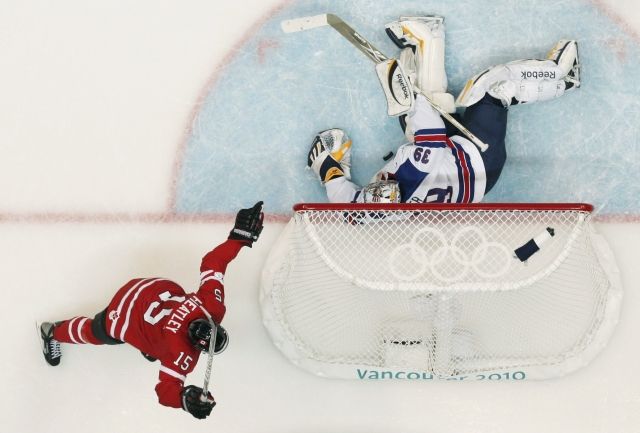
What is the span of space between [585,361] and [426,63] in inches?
48.2

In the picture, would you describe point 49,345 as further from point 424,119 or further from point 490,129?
point 490,129

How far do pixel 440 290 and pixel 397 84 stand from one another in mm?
715

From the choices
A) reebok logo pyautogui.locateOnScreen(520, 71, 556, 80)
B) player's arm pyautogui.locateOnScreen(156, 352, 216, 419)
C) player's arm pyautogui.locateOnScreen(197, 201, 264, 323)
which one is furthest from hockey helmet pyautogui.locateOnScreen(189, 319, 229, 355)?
reebok logo pyautogui.locateOnScreen(520, 71, 556, 80)

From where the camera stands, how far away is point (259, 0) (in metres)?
2.93

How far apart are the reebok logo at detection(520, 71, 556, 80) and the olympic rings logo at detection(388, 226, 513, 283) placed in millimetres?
630

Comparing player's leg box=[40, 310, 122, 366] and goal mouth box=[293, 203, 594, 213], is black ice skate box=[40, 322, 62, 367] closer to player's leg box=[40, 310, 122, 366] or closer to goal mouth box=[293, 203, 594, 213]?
player's leg box=[40, 310, 122, 366]

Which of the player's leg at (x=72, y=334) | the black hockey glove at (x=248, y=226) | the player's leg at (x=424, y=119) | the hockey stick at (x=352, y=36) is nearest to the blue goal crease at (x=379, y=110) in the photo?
the hockey stick at (x=352, y=36)

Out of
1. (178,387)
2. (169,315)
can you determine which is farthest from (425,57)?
(178,387)

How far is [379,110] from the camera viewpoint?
9.44 feet

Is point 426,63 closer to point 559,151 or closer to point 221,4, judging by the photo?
point 559,151

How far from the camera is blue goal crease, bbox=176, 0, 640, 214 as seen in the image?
2.85m

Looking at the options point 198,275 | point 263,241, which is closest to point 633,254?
point 263,241

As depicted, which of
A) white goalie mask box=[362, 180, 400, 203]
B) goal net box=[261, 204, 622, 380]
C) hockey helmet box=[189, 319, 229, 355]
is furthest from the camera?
white goalie mask box=[362, 180, 400, 203]

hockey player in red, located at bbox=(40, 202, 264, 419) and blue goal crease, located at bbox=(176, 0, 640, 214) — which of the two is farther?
blue goal crease, located at bbox=(176, 0, 640, 214)
